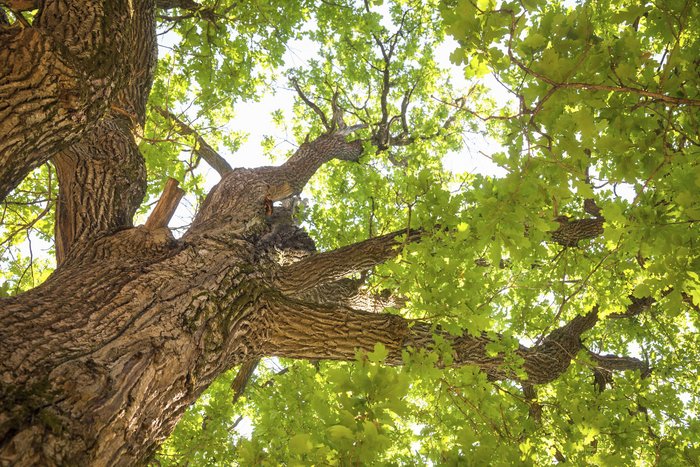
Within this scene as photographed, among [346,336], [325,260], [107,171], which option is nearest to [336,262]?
[325,260]

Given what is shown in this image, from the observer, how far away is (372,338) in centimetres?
306

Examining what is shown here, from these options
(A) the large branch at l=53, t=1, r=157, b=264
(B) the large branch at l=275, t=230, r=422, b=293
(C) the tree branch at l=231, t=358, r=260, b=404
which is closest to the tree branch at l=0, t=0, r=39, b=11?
(A) the large branch at l=53, t=1, r=157, b=264

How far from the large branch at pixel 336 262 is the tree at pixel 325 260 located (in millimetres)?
20

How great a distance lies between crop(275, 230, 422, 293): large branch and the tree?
0.8 inches

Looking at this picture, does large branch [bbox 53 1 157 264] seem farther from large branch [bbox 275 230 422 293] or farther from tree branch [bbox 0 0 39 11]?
large branch [bbox 275 230 422 293]

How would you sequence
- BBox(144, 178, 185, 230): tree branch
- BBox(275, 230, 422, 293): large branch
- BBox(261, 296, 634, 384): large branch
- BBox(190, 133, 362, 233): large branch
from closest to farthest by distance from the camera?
1. BBox(261, 296, 634, 384): large branch
2. BBox(144, 178, 185, 230): tree branch
3. BBox(275, 230, 422, 293): large branch
4. BBox(190, 133, 362, 233): large branch

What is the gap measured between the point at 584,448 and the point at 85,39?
457cm

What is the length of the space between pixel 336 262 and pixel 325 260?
0.10m

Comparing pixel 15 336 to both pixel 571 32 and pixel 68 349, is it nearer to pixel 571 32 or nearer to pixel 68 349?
pixel 68 349

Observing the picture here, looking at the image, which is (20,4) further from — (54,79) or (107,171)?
(107,171)

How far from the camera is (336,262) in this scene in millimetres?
3666

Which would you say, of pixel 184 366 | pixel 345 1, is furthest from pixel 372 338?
pixel 345 1

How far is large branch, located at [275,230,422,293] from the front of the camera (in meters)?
3.59

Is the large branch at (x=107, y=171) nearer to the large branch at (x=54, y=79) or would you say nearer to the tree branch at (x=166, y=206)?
the tree branch at (x=166, y=206)
